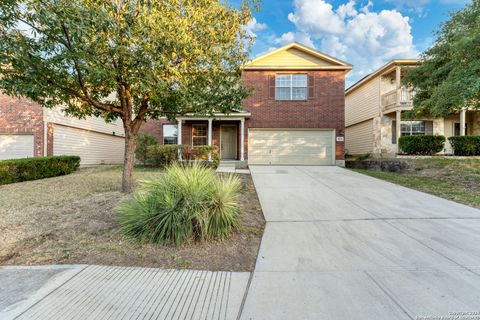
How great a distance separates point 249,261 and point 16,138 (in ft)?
45.6

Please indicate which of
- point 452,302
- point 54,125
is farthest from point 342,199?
point 54,125

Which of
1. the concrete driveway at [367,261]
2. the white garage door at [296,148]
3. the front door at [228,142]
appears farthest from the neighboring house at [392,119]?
the concrete driveway at [367,261]

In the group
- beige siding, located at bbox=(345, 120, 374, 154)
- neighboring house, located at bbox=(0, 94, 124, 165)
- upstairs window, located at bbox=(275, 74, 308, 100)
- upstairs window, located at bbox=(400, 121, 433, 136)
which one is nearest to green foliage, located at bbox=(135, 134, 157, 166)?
neighboring house, located at bbox=(0, 94, 124, 165)

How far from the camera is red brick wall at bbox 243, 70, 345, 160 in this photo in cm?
1369

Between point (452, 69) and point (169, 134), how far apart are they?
14620mm

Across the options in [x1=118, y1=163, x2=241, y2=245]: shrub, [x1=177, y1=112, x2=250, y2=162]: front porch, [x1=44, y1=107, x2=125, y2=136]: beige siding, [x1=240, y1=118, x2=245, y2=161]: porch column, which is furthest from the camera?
[x1=177, y1=112, x2=250, y2=162]: front porch

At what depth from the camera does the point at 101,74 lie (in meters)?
4.55

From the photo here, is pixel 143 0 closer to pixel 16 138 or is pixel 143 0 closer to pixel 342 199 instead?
pixel 342 199

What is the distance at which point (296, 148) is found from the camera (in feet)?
45.6

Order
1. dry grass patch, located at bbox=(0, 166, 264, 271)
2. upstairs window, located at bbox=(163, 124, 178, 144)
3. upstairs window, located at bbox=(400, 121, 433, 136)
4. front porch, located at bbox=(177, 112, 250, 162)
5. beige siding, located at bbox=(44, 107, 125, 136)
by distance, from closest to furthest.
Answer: dry grass patch, located at bbox=(0, 166, 264, 271) → beige siding, located at bbox=(44, 107, 125, 136) → front porch, located at bbox=(177, 112, 250, 162) → upstairs window, located at bbox=(400, 121, 433, 136) → upstairs window, located at bbox=(163, 124, 178, 144)

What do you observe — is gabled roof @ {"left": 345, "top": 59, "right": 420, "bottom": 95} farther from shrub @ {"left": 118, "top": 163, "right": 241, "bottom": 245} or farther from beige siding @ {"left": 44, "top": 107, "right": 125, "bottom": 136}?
beige siding @ {"left": 44, "top": 107, "right": 125, "bottom": 136}

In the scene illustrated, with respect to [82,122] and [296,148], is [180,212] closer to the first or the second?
[296,148]

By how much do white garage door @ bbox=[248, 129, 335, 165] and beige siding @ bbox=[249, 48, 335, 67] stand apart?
158 inches

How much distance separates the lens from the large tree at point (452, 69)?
23.1ft
